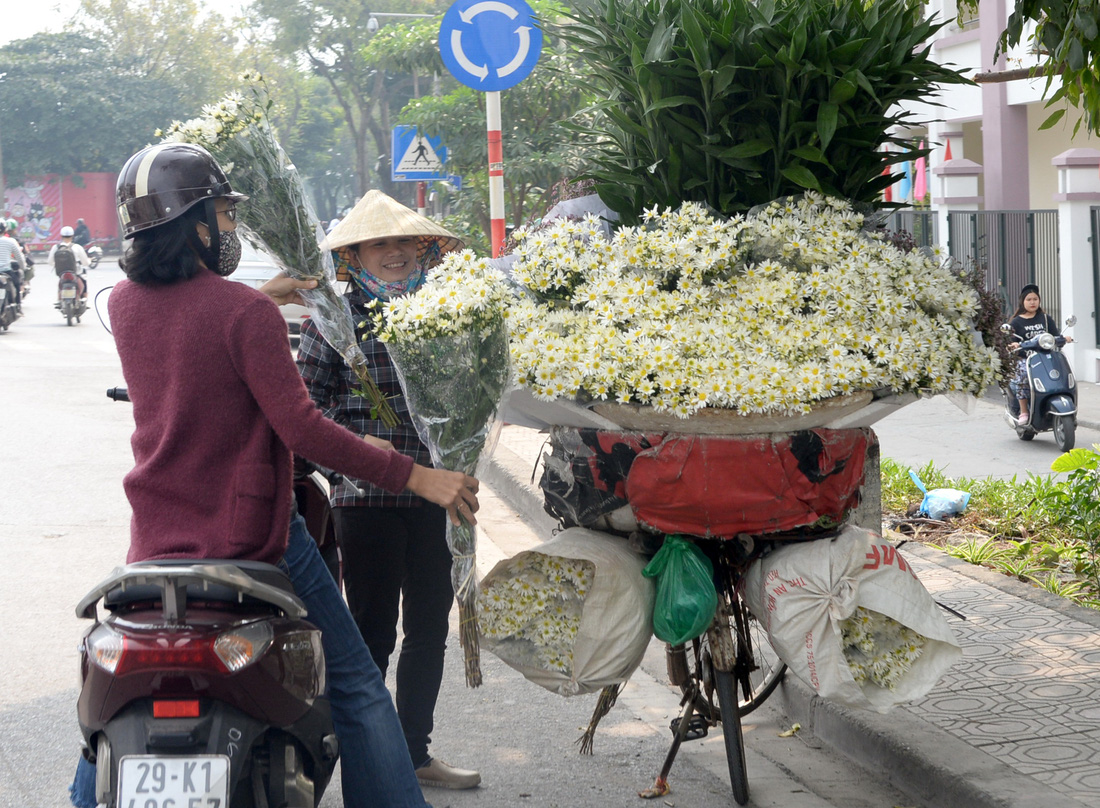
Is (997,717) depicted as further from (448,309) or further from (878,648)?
(448,309)

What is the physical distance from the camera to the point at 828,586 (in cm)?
313

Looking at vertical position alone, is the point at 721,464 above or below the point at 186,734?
above

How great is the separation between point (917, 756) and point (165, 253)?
102 inches

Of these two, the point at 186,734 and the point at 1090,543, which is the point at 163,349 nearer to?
the point at 186,734

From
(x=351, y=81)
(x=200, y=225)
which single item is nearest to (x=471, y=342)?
(x=200, y=225)

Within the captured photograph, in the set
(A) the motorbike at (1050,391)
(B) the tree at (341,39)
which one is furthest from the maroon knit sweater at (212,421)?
(B) the tree at (341,39)

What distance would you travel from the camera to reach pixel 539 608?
332 centimetres

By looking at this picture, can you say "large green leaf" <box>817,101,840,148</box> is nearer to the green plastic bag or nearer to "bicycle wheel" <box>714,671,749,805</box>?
the green plastic bag

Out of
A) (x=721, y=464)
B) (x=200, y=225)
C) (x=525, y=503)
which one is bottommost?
(x=525, y=503)

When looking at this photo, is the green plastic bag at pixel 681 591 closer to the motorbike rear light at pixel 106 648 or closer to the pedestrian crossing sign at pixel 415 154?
the motorbike rear light at pixel 106 648

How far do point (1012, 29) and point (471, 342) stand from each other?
8.29 feet

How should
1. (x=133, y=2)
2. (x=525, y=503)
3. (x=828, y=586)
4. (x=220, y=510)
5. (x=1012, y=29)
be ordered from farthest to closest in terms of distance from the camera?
(x=133, y=2)
(x=525, y=503)
(x=1012, y=29)
(x=828, y=586)
(x=220, y=510)

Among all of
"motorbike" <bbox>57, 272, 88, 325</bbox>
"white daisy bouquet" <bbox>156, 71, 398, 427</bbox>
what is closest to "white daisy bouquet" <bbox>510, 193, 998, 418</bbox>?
"white daisy bouquet" <bbox>156, 71, 398, 427</bbox>

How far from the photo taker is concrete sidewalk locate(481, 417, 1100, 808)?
3.45 metres
